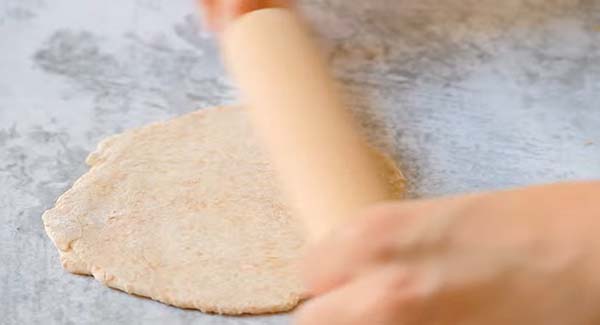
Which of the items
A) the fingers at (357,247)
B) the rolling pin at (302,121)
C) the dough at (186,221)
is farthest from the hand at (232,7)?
the fingers at (357,247)

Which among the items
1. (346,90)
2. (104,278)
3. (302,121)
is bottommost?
(104,278)

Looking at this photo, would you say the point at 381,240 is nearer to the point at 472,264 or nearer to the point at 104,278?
the point at 472,264

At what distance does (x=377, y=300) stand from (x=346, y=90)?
3.00 feet

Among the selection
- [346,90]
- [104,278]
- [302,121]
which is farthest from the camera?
[346,90]

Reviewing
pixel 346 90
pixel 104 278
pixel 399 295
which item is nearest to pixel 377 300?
pixel 399 295

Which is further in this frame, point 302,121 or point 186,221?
point 186,221

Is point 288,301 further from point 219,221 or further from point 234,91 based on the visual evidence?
point 234,91

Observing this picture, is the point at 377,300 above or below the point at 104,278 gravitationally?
above

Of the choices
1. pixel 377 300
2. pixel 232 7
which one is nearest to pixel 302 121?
pixel 232 7

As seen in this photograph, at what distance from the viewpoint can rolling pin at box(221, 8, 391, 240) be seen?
108cm

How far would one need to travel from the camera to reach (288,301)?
4.25 feet

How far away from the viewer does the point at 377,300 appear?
2.59 ft

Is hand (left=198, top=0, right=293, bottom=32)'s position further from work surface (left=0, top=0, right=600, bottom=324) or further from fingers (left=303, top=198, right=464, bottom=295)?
fingers (left=303, top=198, right=464, bottom=295)

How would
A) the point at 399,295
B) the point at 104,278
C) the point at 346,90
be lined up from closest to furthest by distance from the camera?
the point at 399,295
the point at 104,278
the point at 346,90
